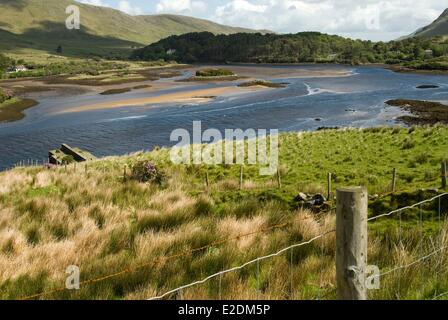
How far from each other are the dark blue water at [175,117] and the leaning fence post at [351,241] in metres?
37.0

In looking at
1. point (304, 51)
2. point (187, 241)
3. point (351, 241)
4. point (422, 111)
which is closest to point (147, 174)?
point (187, 241)

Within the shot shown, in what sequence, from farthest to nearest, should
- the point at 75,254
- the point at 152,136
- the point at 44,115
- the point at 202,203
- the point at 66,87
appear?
the point at 66,87
the point at 44,115
the point at 152,136
the point at 202,203
the point at 75,254

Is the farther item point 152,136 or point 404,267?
point 152,136

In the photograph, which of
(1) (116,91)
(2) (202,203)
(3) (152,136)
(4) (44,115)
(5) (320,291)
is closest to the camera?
(5) (320,291)

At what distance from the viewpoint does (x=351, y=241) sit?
4219 mm

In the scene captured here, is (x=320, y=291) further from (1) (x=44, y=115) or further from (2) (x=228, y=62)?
(2) (x=228, y=62)

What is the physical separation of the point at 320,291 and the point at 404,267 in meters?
1.12

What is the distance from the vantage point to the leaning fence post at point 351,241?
13.5ft

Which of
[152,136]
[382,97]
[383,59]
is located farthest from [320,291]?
[383,59]

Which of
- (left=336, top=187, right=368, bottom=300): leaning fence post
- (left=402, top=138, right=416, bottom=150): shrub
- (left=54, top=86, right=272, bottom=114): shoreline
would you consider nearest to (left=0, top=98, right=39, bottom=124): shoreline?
(left=54, top=86, right=272, bottom=114): shoreline

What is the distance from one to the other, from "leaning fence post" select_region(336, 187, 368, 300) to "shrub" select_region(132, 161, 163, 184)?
14.2 metres

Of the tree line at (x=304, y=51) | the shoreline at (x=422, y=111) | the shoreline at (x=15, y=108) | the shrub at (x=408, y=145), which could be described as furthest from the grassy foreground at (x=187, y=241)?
the tree line at (x=304, y=51)

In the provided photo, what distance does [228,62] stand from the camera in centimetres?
17512

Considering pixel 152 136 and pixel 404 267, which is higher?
pixel 404 267
